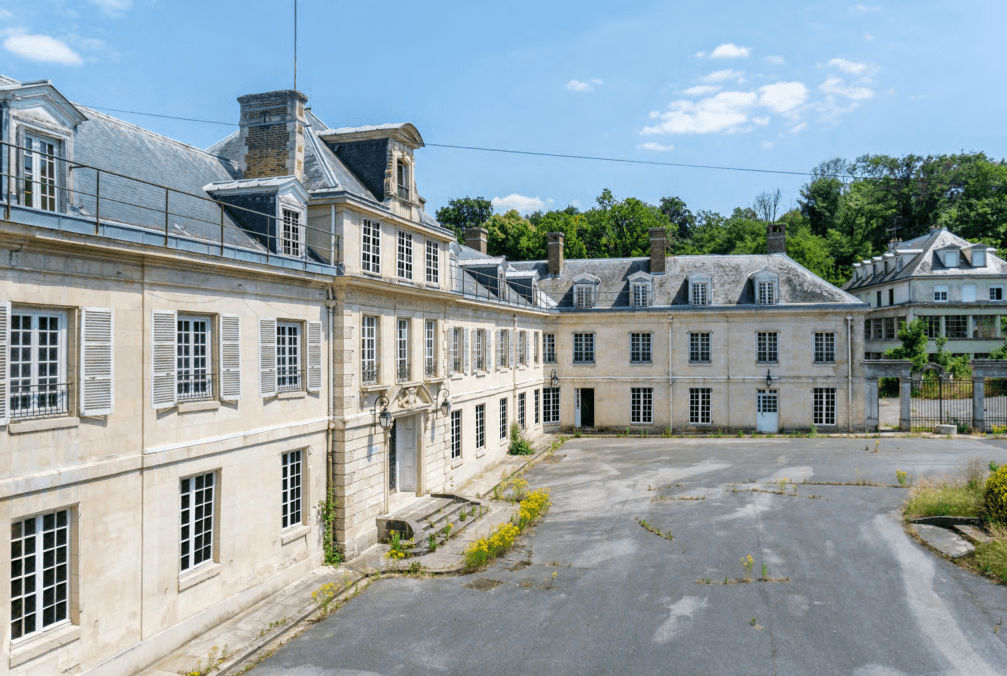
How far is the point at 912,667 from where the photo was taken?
36.0 ft

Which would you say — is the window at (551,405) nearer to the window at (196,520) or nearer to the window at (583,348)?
the window at (583,348)

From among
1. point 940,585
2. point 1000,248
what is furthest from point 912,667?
point 1000,248

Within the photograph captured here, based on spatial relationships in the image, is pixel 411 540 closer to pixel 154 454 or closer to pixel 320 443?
pixel 320 443

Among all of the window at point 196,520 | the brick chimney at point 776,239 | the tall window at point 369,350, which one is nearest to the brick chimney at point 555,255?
the brick chimney at point 776,239

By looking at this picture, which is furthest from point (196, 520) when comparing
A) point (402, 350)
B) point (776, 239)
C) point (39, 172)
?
point (776, 239)

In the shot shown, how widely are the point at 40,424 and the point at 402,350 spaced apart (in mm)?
10574

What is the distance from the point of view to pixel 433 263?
21.0 meters

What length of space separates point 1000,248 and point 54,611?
7191 centimetres

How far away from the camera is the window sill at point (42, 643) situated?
9023 millimetres

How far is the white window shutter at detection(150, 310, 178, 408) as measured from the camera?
444 inches

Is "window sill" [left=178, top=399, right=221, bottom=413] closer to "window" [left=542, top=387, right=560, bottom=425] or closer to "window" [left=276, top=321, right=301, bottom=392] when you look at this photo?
"window" [left=276, top=321, right=301, bottom=392]

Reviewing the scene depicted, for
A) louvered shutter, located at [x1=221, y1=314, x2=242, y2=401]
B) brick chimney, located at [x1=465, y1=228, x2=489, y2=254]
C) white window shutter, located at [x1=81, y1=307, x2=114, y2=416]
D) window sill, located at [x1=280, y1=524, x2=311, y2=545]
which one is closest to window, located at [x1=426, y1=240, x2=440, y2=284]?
louvered shutter, located at [x1=221, y1=314, x2=242, y2=401]

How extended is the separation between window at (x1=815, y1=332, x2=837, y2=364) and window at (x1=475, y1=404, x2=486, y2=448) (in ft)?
62.9

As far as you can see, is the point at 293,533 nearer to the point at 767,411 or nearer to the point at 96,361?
the point at 96,361
